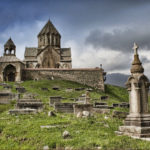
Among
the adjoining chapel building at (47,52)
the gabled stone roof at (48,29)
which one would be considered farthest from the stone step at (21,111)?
the gabled stone roof at (48,29)

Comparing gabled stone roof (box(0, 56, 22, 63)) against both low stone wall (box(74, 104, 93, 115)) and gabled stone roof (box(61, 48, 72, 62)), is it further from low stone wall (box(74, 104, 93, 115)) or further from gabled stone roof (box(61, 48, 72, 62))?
low stone wall (box(74, 104, 93, 115))

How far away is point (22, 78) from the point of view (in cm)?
4781

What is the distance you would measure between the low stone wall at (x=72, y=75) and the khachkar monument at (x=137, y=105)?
126 feet

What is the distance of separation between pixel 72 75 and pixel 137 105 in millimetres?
39491

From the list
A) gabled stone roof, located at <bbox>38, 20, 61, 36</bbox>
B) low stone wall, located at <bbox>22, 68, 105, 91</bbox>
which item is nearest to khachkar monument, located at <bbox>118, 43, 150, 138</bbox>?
low stone wall, located at <bbox>22, 68, 105, 91</bbox>

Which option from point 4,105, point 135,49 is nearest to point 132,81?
point 135,49

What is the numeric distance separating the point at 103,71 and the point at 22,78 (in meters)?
16.2

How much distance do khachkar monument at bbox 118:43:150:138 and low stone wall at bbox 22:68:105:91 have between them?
126 feet

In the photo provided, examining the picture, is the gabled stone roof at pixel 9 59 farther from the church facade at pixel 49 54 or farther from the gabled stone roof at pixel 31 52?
the gabled stone roof at pixel 31 52

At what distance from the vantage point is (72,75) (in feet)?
159

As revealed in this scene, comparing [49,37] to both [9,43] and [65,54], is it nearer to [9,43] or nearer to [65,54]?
[65,54]

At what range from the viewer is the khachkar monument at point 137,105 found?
8398mm

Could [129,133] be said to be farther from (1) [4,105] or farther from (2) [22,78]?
(2) [22,78]

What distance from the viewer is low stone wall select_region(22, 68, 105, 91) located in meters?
48.1
